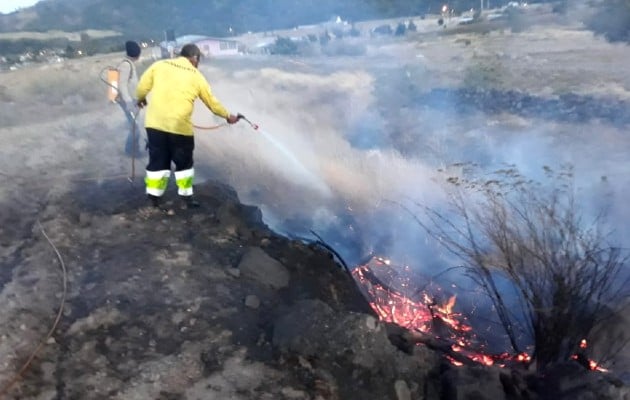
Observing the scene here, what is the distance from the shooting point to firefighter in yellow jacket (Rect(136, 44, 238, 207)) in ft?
18.7

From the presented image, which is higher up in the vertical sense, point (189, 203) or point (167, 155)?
point (167, 155)

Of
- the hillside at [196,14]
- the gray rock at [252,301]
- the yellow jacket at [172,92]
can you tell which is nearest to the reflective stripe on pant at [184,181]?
the yellow jacket at [172,92]

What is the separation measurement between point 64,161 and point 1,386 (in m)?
5.91

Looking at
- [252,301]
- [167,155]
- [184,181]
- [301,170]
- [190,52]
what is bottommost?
[301,170]

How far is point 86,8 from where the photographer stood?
67000mm

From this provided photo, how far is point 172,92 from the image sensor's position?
570 centimetres

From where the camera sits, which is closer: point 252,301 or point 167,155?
point 252,301

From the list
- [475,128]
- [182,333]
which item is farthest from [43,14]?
[182,333]

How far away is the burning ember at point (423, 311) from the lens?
4418 mm

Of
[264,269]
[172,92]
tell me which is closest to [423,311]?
[264,269]

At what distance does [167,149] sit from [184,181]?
1.31ft

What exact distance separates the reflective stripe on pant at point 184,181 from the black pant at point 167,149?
0.18 ft

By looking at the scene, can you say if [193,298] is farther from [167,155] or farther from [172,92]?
[172,92]

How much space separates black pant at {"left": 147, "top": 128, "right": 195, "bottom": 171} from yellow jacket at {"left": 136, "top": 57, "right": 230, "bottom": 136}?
8cm
